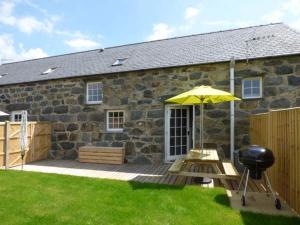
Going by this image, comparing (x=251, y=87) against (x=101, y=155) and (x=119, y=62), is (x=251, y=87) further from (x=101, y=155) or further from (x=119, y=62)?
(x=101, y=155)

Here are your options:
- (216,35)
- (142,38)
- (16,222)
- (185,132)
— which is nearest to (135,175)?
(185,132)

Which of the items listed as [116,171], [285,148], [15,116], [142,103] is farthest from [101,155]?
[285,148]

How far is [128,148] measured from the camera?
10359mm

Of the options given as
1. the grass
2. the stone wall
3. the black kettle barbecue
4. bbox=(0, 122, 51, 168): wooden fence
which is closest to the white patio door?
the stone wall

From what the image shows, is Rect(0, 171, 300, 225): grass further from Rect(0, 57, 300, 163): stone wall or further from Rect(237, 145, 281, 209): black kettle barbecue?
Rect(0, 57, 300, 163): stone wall

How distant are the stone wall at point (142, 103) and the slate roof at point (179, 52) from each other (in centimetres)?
Result: 33

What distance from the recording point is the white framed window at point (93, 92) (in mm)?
11203

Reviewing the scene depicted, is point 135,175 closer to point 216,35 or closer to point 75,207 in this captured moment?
point 75,207

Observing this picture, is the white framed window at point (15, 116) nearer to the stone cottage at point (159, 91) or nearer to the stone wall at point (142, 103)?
the stone cottage at point (159, 91)

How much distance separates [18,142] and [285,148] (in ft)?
29.4

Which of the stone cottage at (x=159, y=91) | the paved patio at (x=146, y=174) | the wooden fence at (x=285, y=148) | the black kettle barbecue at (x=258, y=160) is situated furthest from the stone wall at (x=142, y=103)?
the black kettle barbecue at (x=258, y=160)

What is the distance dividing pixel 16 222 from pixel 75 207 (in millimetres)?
1042

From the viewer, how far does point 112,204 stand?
5.06 meters

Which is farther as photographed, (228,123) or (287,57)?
(228,123)
